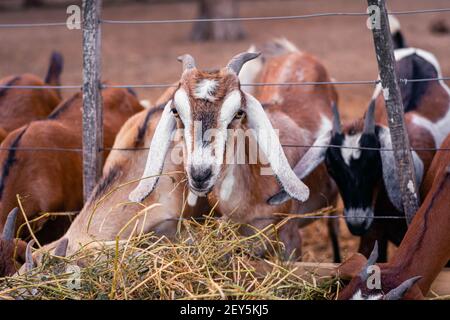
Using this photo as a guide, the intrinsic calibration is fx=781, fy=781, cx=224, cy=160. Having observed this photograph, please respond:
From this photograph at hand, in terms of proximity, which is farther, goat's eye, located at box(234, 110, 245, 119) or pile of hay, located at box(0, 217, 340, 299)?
goat's eye, located at box(234, 110, 245, 119)

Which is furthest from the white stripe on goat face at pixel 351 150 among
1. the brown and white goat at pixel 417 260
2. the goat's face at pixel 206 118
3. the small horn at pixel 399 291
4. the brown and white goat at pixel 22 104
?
the brown and white goat at pixel 22 104

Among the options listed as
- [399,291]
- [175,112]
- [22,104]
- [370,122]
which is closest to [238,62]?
[175,112]

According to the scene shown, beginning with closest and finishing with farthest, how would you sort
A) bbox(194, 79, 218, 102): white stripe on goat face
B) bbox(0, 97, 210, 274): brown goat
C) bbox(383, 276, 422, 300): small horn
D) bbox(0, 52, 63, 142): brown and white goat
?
bbox(383, 276, 422, 300): small horn, bbox(194, 79, 218, 102): white stripe on goat face, bbox(0, 97, 210, 274): brown goat, bbox(0, 52, 63, 142): brown and white goat

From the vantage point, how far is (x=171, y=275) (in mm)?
3744

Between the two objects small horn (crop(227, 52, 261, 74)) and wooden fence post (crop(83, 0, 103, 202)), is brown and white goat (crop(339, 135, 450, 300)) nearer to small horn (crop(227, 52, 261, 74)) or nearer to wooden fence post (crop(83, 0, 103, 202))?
small horn (crop(227, 52, 261, 74))

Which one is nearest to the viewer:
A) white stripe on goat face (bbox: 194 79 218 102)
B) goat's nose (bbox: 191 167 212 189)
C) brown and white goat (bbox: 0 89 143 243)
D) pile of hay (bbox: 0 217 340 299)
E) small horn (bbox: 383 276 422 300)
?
small horn (bbox: 383 276 422 300)

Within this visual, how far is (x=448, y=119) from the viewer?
552cm

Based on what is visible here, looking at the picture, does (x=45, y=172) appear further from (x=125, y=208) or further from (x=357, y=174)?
(x=357, y=174)

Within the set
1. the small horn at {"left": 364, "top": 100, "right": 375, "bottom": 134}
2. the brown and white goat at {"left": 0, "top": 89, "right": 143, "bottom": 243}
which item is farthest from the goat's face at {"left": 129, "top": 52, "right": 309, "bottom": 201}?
the brown and white goat at {"left": 0, "top": 89, "right": 143, "bottom": 243}

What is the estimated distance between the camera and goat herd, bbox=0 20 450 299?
3848mm

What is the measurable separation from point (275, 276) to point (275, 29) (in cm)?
1256

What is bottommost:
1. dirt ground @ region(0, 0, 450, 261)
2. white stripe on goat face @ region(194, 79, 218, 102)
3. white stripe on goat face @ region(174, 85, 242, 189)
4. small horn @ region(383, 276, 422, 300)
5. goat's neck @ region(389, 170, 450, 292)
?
small horn @ region(383, 276, 422, 300)
